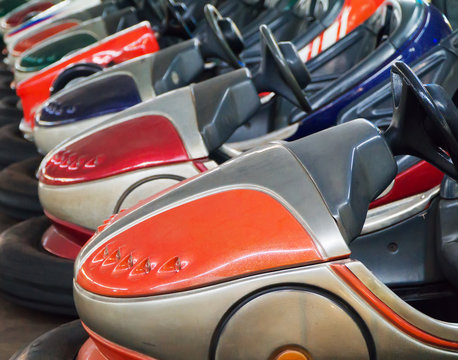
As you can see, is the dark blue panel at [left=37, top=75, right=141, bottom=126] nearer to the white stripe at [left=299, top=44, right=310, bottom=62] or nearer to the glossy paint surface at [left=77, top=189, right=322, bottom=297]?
the white stripe at [left=299, top=44, right=310, bottom=62]

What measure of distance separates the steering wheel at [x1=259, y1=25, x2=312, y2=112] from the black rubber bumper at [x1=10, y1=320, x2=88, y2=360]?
621 mm

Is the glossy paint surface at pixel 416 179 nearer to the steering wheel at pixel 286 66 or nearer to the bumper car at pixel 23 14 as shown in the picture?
the steering wheel at pixel 286 66

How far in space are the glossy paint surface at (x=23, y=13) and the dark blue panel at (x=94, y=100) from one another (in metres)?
2.83

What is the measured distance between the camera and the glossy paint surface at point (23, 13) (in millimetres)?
4784

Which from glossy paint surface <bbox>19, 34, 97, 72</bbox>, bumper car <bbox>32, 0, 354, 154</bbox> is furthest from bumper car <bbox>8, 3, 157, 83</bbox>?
bumper car <bbox>32, 0, 354, 154</bbox>

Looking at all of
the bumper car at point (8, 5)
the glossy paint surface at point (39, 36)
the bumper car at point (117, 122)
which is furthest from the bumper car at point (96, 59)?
the bumper car at point (8, 5)

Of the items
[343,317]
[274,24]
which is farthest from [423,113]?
[274,24]

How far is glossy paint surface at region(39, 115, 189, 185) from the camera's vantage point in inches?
60.3

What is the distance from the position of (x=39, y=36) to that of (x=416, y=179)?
270 cm

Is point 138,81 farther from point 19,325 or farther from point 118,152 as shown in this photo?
point 19,325

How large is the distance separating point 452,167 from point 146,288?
415mm

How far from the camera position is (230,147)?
1.65 metres

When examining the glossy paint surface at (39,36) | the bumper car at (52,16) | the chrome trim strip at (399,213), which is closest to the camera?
the chrome trim strip at (399,213)

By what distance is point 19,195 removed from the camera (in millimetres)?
2111
